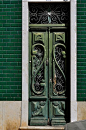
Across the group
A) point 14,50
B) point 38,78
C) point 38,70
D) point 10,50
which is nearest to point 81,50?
point 38,70

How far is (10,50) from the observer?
6.25 meters

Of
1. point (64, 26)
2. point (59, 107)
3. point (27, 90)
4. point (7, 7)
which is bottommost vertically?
point (59, 107)

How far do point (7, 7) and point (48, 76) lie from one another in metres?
2.31

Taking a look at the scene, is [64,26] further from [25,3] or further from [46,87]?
[46,87]

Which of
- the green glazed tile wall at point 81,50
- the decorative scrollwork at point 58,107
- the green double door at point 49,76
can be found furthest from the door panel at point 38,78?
the green glazed tile wall at point 81,50

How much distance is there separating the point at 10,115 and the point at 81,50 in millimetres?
2721

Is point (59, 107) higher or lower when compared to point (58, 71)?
lower

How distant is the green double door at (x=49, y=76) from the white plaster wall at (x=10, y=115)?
38 cm

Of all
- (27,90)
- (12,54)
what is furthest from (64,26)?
(27,90)

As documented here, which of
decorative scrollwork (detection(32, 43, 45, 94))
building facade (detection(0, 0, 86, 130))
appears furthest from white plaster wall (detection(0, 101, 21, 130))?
decorative scrollwork (detection(32, 43, 45, 94))

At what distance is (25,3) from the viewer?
622 centimetres

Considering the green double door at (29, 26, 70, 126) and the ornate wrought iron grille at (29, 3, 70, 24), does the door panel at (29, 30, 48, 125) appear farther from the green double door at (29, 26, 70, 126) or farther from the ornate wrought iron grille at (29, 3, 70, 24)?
the ornate wrought iron grille at (29, 3, 70, 24)

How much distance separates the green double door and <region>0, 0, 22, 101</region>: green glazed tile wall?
37 cm

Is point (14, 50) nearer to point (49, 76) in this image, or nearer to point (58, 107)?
point (49, 76)
